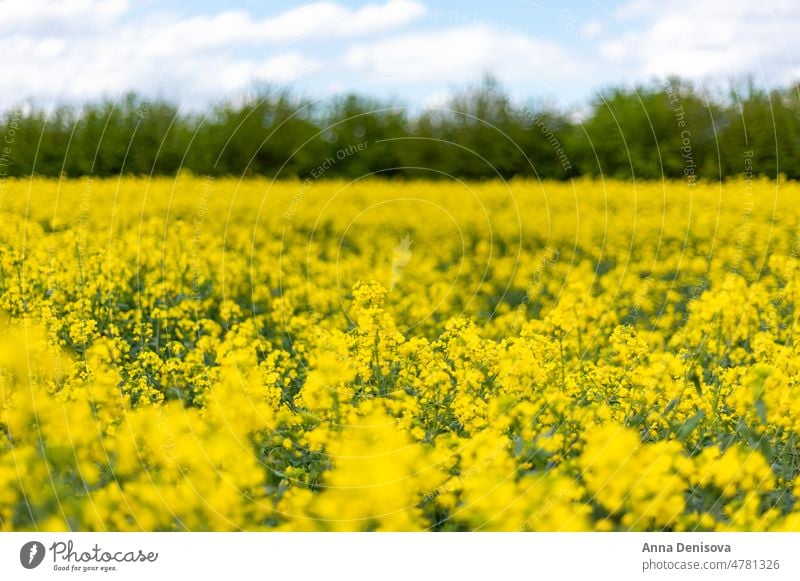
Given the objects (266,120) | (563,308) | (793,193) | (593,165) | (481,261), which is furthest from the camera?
(593,165)

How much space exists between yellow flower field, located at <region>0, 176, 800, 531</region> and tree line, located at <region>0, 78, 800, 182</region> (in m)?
2.08

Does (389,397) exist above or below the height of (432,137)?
below

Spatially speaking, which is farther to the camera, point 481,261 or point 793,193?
point 793,193

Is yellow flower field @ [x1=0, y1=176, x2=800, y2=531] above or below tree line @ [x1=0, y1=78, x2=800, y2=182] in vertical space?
below

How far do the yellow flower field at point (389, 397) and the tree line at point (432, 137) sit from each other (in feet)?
6.84

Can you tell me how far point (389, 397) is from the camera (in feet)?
14.2

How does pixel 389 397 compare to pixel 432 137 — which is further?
pixel 432 137

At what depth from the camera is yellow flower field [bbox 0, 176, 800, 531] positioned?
3.22m

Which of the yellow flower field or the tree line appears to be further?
the tree line

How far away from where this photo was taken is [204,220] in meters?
8.91

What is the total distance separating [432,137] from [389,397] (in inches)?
232
